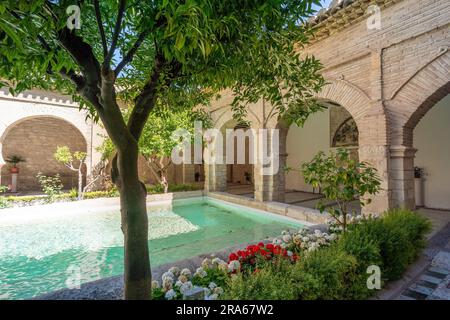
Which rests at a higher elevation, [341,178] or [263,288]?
[341,178]

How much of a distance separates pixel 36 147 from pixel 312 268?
15.6 m

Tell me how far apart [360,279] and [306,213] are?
444 centimetres

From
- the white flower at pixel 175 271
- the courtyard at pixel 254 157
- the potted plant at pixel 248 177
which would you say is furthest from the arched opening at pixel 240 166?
the white flower at pixel 175 271

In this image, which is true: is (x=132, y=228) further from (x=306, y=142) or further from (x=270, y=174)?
(x=306, y=142)

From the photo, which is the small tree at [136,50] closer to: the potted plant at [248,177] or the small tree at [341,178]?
the small tree at [341,178]

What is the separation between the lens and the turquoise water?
434cm

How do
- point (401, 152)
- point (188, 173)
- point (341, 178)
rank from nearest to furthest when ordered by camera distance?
1. point (341, 178)
2. point (401, 152)
3. point (188, 173)

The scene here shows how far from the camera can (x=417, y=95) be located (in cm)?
511

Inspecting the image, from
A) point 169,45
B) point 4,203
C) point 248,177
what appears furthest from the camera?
point 248,177

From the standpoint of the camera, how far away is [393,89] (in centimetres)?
543

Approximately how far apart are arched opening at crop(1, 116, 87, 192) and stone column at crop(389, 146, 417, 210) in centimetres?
1443

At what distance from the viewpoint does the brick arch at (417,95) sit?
4785 millimetres

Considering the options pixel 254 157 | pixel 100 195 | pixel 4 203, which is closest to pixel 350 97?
pixel 254 157
